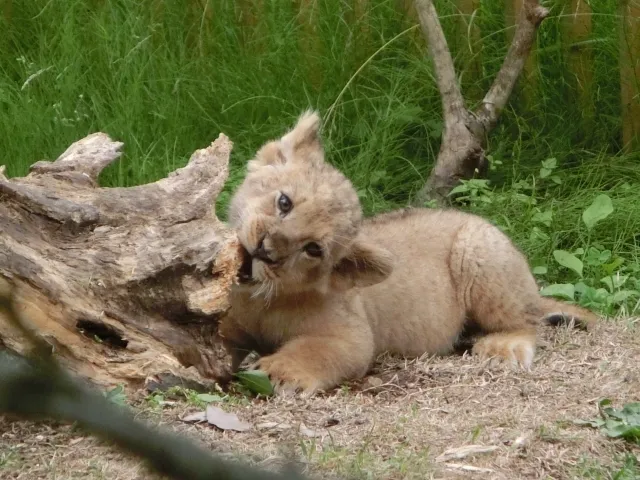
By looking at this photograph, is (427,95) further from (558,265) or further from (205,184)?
(205,184)

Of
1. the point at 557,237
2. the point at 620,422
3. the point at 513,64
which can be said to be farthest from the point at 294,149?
the point at 513,64

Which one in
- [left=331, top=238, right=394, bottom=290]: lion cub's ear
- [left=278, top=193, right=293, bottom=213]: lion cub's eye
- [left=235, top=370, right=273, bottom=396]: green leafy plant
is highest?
[left=278, top=193, right=293, bottom=213]: lion cub's eye

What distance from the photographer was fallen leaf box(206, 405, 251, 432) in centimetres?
348

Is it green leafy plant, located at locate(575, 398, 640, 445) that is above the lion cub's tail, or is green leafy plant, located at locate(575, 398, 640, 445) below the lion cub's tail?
above

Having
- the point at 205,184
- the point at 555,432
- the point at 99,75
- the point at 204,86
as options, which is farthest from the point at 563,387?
the point at 99,75

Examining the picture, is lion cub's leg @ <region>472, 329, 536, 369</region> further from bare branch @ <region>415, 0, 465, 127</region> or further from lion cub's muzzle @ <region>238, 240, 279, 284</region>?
bare branch @ <region>415, 0, 465, 127</region>

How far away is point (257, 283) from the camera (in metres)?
4.14

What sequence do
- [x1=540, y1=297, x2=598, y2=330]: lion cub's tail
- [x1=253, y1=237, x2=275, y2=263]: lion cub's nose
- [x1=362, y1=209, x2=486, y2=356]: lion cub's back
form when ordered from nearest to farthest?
[x1=253, y1=237, x2=275, y2=263]: lion cub's nose, [x1=362, y1=209, x2=486, y2=356]: lion cub's back, [x1=540, y1=297, x2=598, y2=330]: lion cub's tail

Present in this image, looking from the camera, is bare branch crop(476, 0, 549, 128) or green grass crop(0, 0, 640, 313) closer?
bare branch crop(476, 0, 549, 128)

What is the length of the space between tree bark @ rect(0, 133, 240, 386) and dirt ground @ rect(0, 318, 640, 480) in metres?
0.23

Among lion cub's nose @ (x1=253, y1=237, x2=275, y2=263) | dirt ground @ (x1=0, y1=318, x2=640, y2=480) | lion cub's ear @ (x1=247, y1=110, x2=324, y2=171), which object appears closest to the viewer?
dirt ground @ (x1=0, y1=318, x2=640, y2=480)

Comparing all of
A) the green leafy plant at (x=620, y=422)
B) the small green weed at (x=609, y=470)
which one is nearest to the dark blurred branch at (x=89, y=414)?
the small green weed at (x=609, y=470)

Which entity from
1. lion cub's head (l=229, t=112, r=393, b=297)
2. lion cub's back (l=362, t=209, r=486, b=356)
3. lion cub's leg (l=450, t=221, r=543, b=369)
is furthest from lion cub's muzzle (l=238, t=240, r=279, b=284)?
lion cub's leg (l=450, t=221, r=543, b=369)

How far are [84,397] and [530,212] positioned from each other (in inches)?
231
